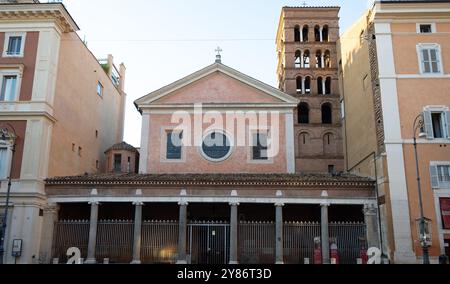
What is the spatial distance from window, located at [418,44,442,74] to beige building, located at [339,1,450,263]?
5cm

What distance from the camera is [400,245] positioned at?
19.7m

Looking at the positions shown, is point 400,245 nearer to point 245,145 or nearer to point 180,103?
point 245,145

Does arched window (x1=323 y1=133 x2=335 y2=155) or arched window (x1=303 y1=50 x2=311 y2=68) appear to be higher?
arched window (x1=303 y1=50 x2=311 y2=68)

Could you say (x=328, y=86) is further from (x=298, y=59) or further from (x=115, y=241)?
(x=115, y=241)

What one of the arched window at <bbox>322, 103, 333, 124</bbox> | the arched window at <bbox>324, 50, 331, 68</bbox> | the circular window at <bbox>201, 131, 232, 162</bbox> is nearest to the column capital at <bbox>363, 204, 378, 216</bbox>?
the circular window at <bbox>201, 131, 232, 162</bbox>

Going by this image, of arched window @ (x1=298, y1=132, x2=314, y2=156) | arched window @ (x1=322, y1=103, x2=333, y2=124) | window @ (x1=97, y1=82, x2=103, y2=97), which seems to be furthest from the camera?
arched window @ (x1=322, y1=103, x2=333, y2=124)

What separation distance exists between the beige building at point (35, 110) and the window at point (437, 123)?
18.7m

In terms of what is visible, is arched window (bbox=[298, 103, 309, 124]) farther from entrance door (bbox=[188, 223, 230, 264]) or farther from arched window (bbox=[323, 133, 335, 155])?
entrance door (bbox=[188, 223, 230, 264])

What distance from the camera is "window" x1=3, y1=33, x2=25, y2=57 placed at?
2333 centimetres

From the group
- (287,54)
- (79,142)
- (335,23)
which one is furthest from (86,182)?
(335,23)

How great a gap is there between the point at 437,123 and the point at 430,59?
3.29m

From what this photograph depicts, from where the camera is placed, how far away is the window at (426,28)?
22.7 meters

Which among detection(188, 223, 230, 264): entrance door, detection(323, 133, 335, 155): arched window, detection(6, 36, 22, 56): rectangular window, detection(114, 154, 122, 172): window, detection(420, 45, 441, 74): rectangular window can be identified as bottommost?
detection(188, 223, 230, 264): entrance door

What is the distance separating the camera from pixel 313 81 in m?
34.8
